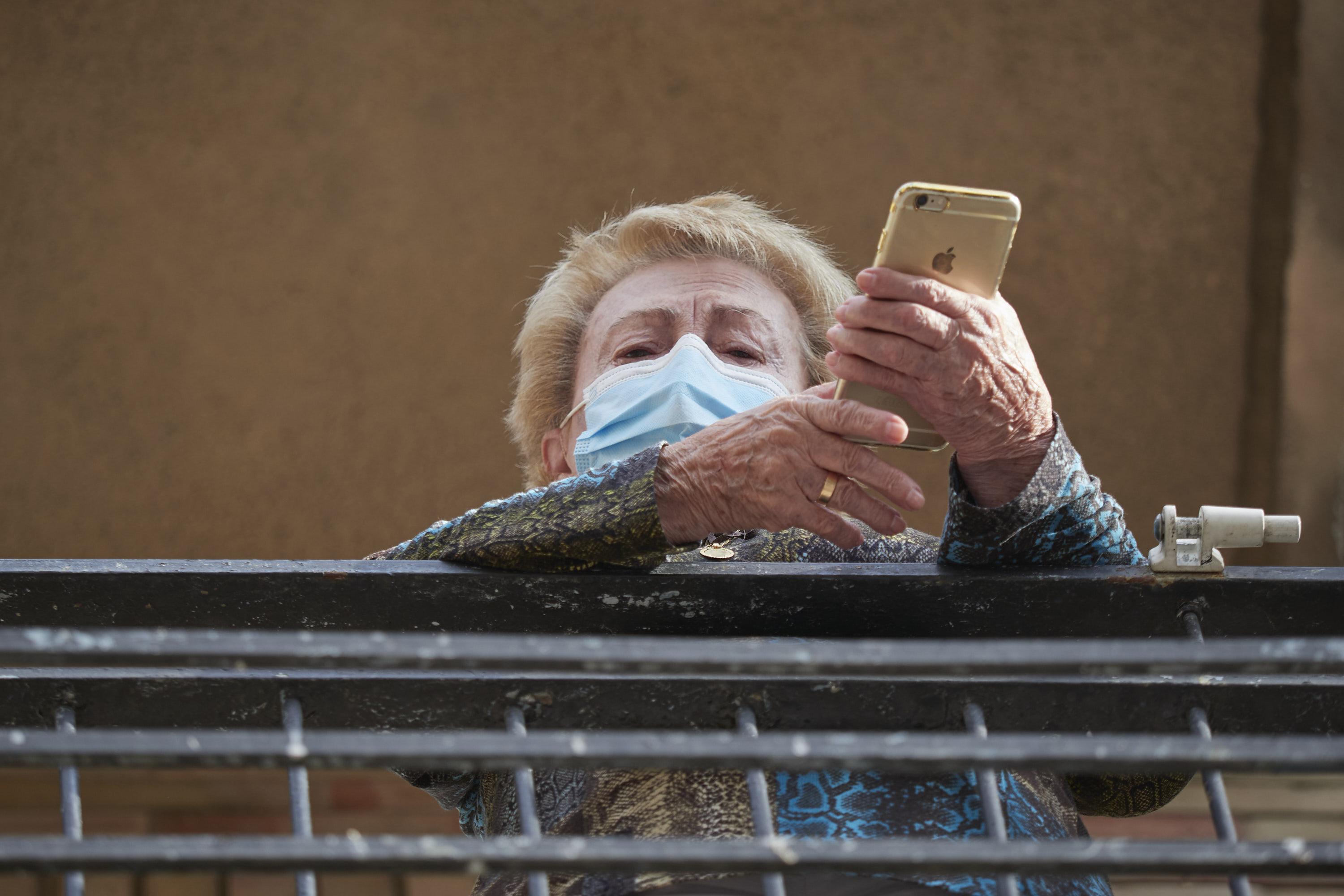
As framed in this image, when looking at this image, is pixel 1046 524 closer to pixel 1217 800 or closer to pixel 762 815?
pixel 1217 800

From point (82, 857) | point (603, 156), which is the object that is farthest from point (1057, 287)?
point (82, 857)

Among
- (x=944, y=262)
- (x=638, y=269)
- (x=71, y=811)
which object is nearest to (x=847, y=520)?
(x=944, y=262)

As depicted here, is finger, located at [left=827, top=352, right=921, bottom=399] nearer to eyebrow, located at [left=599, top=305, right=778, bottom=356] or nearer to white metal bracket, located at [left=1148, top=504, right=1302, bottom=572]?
white metal bracket, located at [left=1148, top=504, right=1302, bottom=572]

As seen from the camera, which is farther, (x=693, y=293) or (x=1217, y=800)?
(x=693, y=293)

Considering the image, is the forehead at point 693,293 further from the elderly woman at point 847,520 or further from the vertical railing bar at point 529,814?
the vertical railing bar at point 529,814

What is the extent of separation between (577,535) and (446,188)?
2.80 metres

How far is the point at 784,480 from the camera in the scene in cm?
133

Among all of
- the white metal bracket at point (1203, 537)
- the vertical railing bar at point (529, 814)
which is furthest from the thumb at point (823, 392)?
the vertical railing bar at point (529, 814)

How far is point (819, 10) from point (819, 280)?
1.82 metres

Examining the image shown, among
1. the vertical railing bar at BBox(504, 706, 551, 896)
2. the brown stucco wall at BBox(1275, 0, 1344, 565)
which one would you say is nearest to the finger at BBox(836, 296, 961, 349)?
the vertical railing bar at BBox(504, 706, 551, 896)

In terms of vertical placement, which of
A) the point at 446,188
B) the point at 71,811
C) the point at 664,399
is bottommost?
the point at 71,811

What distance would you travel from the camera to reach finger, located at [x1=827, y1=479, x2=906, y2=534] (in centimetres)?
132

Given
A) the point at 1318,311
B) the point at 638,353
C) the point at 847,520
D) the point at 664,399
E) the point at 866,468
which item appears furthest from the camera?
the point at 1318,311

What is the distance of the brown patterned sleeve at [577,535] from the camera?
1215mm
